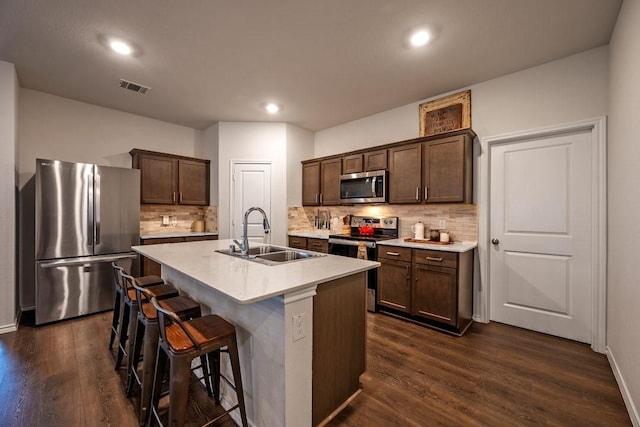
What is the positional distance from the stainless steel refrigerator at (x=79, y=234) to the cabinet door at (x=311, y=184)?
260 cm

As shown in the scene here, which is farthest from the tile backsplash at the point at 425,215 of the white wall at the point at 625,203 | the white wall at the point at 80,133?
the white wall at the point at 80,133

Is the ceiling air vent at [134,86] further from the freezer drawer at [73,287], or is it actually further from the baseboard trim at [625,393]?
the baseboard trim at [625,393]

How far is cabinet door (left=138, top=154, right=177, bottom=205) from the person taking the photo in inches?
167

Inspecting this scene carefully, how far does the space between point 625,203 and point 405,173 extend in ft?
6.60

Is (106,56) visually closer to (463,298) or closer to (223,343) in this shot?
(223,343)

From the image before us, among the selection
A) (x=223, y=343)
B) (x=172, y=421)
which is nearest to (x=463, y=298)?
(x=223, y=343)

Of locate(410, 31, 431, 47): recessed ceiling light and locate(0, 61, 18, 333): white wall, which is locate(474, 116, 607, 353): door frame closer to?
locate(410, 31, 431, 47): recessed ceiling light

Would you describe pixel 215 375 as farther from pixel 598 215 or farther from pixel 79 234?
pixel 598 215

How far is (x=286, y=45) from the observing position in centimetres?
260

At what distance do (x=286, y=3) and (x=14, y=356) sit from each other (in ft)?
12.3

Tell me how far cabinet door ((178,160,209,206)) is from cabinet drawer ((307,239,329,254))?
2055mm

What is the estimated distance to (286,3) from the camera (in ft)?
6.84

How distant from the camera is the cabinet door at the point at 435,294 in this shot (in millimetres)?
2865

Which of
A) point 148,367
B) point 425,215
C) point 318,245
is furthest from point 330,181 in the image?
point 148,367
